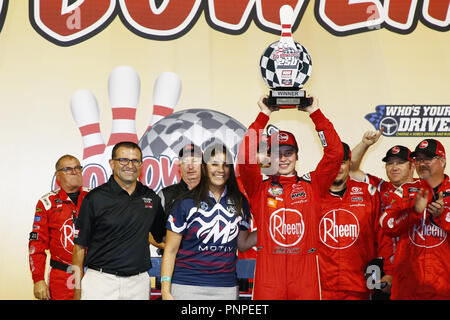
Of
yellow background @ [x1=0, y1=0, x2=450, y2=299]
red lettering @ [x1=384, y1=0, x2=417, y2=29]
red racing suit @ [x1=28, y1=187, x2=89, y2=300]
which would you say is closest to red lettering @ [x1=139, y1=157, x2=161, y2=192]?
yellow background @ [x1=0, y1=0, x2=450, y2=299]

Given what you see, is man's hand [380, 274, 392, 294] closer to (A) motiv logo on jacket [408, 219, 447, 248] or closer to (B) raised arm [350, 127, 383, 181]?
(A) motiv logo on jacket [408, 219, 447, 248]

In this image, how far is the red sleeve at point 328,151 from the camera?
9.18 ft

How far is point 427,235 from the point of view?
10.2 ft

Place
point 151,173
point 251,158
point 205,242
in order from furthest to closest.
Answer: point 151,173 → point 251,158 → point 205,242

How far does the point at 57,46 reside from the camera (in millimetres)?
4027

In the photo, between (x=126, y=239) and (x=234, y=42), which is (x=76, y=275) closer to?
(x=126, y=239)

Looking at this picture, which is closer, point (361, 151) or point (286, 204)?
point (286, 204)

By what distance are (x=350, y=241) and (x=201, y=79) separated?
5.39 ft

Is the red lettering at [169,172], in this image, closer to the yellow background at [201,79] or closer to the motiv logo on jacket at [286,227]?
the yellow background at [201,79]

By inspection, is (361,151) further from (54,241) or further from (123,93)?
(54,241)

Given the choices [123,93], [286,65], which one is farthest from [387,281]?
[123,93]

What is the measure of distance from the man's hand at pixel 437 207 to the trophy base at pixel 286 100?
0.89 m
